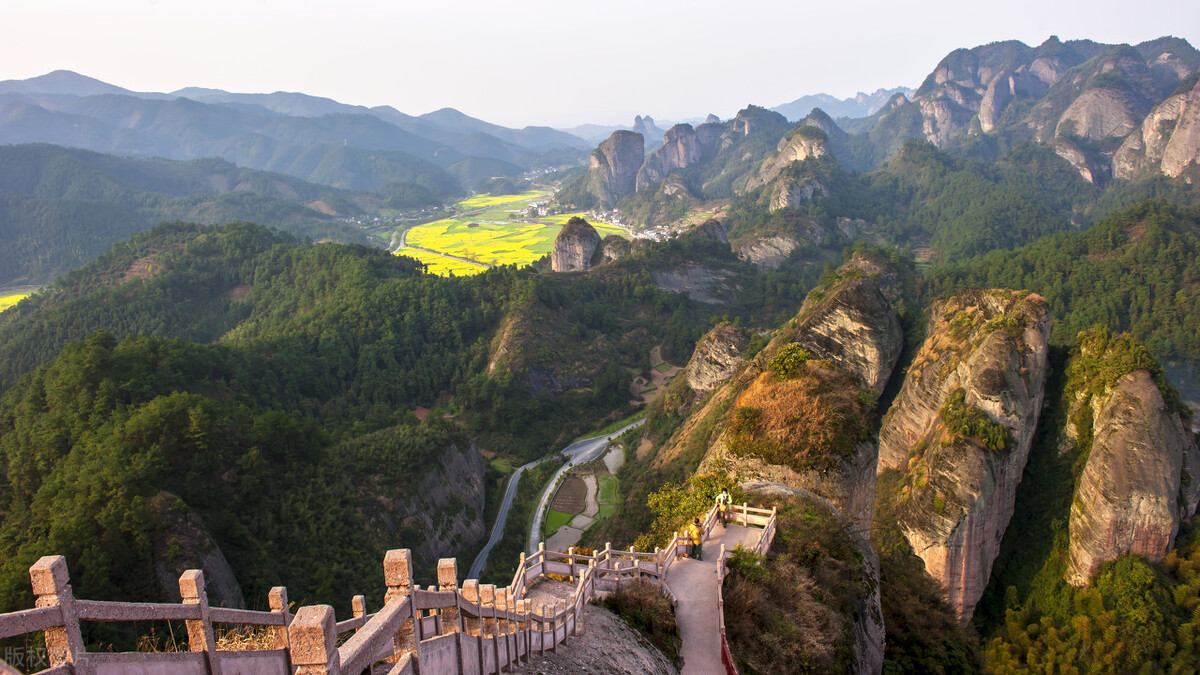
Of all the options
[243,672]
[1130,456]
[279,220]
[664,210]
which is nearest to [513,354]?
[1130,456]

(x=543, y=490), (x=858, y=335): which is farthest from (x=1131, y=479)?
(x=543, y=490)

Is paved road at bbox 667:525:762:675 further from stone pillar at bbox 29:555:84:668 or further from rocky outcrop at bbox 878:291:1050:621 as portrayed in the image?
rocky outcrop at bbox 878:291:1050:621

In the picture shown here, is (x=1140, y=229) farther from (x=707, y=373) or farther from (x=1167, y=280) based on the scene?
(x=707, y=373)

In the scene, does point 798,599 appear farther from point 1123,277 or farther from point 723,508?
point 1123,277

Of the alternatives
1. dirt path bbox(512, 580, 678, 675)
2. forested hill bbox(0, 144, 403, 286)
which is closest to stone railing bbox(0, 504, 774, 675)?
dirt path bbox(512, 580, 678, 675)

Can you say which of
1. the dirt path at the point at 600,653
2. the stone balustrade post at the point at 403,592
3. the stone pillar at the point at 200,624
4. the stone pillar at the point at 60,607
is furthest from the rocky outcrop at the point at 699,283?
the stone pillar at the point at 60,607

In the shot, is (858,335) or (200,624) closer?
(200,624)

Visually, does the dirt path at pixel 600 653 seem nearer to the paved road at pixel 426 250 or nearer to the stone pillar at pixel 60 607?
the stone pillar at pixel 60 607
